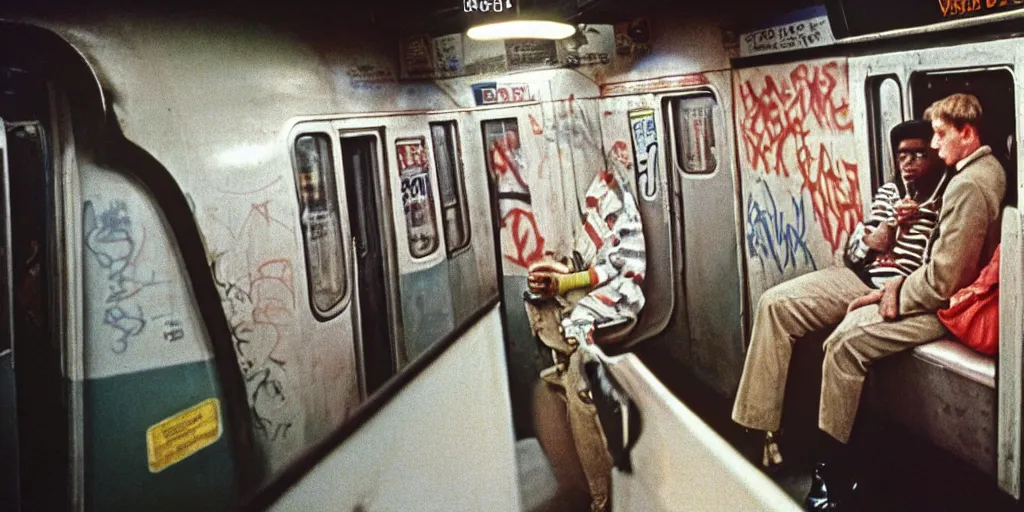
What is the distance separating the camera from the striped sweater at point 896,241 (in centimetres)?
236

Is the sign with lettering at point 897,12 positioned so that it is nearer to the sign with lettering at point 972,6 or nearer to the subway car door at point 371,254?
the sign with lettering at point 972,6

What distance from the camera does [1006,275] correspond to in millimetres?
2217

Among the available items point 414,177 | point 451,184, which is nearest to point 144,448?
point 414,177

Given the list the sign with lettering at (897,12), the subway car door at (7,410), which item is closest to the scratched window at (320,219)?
the subway car door at (7,410)

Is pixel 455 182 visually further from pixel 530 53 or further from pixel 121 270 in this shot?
pixel 121 270

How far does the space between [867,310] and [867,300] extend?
31 millimetres

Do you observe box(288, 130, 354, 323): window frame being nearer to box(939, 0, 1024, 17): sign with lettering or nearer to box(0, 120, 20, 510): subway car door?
box(0, 120, 20, 510): subway car door

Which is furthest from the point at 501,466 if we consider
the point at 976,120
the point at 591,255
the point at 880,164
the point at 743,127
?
the point at 976,120

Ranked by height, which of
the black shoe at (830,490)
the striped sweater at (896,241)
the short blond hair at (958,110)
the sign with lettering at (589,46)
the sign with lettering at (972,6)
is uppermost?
the sign with lettering at (589,46)

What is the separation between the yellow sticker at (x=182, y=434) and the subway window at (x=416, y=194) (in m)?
1.07

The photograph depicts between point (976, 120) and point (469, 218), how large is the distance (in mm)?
1877

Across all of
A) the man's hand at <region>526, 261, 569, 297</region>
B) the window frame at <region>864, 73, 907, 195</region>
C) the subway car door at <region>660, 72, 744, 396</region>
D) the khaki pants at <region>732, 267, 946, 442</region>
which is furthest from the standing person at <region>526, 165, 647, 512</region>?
the window frame at <region>864, 73, 907, 195</region>

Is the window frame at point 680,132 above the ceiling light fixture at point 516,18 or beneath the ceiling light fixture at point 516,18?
beneath

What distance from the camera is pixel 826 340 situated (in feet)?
8.71
